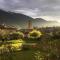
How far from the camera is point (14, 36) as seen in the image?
54906 mm

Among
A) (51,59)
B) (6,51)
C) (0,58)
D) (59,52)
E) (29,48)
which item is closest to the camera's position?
(51,59)

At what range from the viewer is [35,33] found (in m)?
57.8

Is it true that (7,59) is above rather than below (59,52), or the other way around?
below

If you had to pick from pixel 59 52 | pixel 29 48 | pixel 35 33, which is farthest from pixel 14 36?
pixel 59 52

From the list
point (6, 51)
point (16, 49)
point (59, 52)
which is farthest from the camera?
point (16, 49)

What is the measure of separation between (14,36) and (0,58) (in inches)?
1303

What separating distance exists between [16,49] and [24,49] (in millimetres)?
2100

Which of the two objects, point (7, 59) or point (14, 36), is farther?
point (14, 36)

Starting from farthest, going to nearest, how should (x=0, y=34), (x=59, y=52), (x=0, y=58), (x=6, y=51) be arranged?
1. (x=0, y=34)
2. (x=6, y=51)
3. (x=0, y=58)
4. (x=59, y=52)

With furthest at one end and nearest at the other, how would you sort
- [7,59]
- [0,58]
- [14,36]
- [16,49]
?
[14,36] → [16,49] → [0,58] → [7,59]

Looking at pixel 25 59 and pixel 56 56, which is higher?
pixel 56 56

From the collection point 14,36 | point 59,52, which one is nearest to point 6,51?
point 59,52

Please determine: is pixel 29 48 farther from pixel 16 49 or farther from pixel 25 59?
pixel 25 59

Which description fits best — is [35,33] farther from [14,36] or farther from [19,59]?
[19,59]
